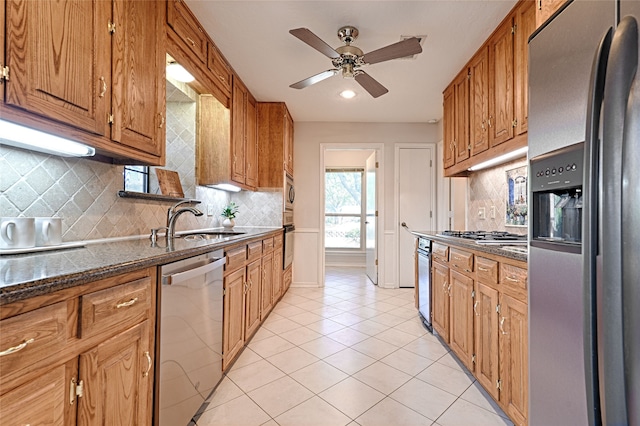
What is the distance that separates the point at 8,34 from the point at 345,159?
5.78 meters

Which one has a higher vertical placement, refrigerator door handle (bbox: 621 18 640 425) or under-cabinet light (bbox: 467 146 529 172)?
under-cabinet light (bbox: 467 146 529 172)

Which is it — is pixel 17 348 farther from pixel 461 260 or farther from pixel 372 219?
pixel 372 219

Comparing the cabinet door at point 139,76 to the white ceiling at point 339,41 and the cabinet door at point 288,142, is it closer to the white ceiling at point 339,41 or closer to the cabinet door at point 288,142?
the white ceiling at point 339,41

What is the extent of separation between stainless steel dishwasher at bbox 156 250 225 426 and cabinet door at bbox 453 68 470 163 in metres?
2.32

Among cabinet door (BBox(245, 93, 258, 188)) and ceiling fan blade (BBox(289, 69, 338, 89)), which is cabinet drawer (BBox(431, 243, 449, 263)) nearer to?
ceiling fan blade (BBox(289, 69, 338, 89))

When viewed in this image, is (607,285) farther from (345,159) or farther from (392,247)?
(345,159)

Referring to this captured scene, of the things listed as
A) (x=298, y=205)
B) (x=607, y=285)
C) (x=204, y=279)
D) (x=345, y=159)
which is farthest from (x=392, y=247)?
(x=607, y=285)

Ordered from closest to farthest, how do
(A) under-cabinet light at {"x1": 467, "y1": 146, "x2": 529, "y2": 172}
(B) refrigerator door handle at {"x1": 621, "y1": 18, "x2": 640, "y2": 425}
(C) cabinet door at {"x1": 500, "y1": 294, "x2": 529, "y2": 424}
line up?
(B) refrigerator door handle at {"x1": 621, "y1": 18, "x2": 640, "y2": 425} → (C) cabinet door at {"x1": 500, "y1": 294, "x2": 529, "y2": 424} → (A) under-cabinet light at {"x1": 467, "y1": 146, "x2": 529, "y2": 172}

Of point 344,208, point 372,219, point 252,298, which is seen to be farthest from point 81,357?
point 344,208

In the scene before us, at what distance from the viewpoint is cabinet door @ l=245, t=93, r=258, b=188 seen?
11.5ft

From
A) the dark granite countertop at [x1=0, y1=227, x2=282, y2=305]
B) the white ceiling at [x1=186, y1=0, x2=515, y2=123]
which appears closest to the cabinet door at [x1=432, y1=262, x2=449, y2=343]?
the white ceiling at [x1=186, y1=0, x2=515, y2=123]

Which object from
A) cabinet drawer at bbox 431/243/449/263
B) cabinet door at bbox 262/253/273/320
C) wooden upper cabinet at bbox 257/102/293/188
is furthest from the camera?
wooden upper cabinet at bbox 257/102/293/188

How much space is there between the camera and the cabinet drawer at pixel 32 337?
2.13ft

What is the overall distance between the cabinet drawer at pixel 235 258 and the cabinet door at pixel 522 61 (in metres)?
2.02
